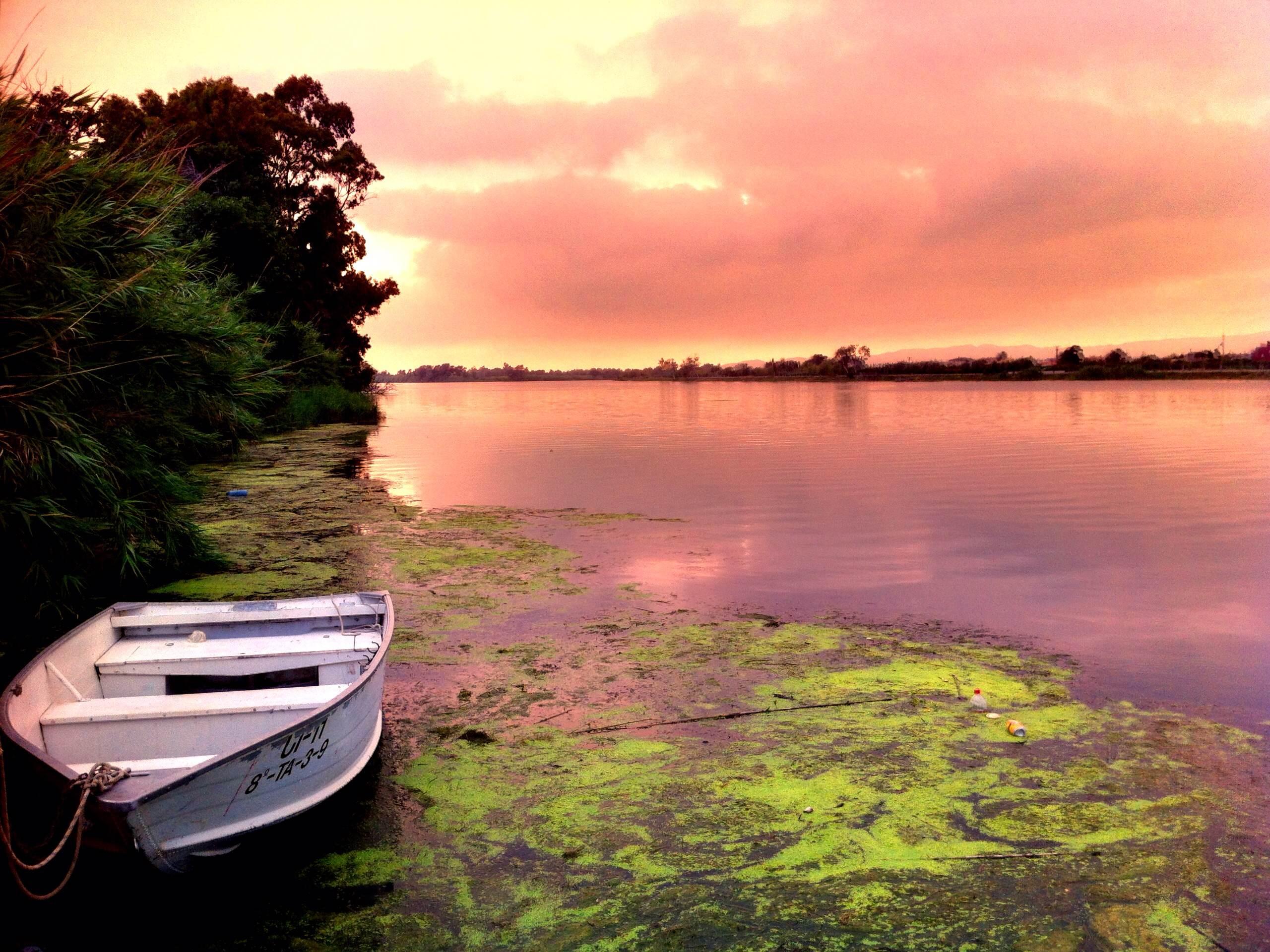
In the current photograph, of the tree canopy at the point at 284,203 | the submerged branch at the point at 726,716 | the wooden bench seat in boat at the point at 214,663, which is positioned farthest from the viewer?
the tree canopy at the point at 284,203

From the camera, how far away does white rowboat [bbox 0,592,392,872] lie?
4.07 meters

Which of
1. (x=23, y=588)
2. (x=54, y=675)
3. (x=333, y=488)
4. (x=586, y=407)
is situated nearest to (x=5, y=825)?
(x=54, y=675)

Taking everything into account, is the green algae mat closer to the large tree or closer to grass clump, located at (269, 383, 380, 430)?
the large tree

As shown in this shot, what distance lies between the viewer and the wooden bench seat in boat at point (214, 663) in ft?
19.9

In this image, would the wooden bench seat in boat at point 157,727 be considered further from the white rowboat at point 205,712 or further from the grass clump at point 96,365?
the grass clump at point 96,365

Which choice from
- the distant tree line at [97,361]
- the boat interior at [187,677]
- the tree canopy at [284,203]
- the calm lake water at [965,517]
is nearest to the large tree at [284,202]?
the tree canopy at [284,203]

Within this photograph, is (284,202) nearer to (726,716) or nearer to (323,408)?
(323,408)

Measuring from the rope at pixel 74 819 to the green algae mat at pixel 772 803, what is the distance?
0.96m

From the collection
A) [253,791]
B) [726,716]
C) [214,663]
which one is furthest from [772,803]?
[214,663]

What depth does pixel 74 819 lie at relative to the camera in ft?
12.6

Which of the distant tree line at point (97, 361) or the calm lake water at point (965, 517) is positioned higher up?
the distant tree line at point (97, 361)

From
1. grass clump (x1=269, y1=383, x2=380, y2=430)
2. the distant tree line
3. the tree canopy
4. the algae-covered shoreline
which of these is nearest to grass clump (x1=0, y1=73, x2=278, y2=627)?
the distant tree line

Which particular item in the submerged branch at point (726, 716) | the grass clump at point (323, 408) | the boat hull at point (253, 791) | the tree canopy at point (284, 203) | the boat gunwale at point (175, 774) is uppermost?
the tree canopy at point (284, 203)

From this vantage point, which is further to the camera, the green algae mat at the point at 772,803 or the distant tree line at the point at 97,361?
the distant tree line at the point at 97,361
